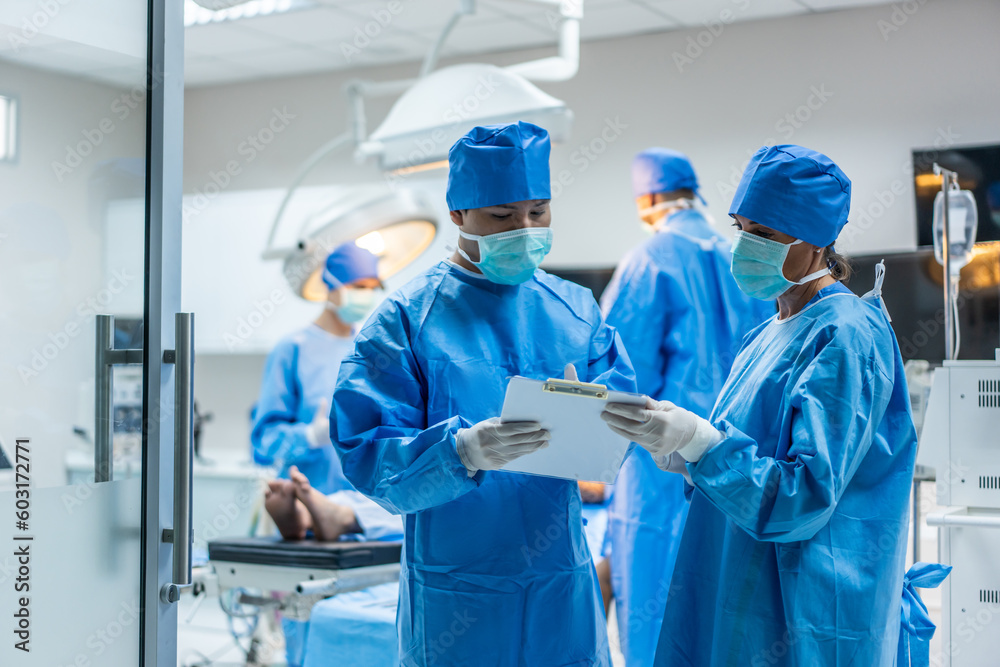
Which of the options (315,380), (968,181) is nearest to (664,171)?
(315,380)

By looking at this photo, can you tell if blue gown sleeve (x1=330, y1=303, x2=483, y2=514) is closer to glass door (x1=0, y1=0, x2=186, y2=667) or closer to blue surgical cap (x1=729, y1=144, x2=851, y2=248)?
glass door (x1=0, y1=0, x2=186, y2=667)

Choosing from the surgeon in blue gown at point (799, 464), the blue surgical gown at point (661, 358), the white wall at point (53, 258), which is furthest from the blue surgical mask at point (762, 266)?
the blue surgical gown at point (661, 358)

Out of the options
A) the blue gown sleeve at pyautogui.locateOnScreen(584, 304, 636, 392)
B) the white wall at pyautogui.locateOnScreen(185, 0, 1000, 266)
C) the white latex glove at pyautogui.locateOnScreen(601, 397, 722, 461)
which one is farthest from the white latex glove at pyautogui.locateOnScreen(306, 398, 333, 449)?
the white wall at pyautogui.locateOnScreen(185, 0, 1000, 266)

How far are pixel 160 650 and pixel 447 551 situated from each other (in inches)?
20.2

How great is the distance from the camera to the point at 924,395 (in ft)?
10.4

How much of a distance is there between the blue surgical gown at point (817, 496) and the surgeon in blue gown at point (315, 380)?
1.79 meters

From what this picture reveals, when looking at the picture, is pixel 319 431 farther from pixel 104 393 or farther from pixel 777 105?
pixel 777 105

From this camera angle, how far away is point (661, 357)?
275cm

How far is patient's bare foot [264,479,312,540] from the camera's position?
249 cm

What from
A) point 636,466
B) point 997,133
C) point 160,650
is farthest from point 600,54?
point 160,650

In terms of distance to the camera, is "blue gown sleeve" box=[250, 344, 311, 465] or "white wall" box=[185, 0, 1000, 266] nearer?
"blue gown sleeve" box=[250, 344, 311, 465]

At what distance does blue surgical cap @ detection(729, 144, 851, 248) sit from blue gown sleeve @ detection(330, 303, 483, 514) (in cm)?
59

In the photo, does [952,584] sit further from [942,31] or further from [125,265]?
[942,31]

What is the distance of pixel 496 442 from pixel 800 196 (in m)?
0.63
